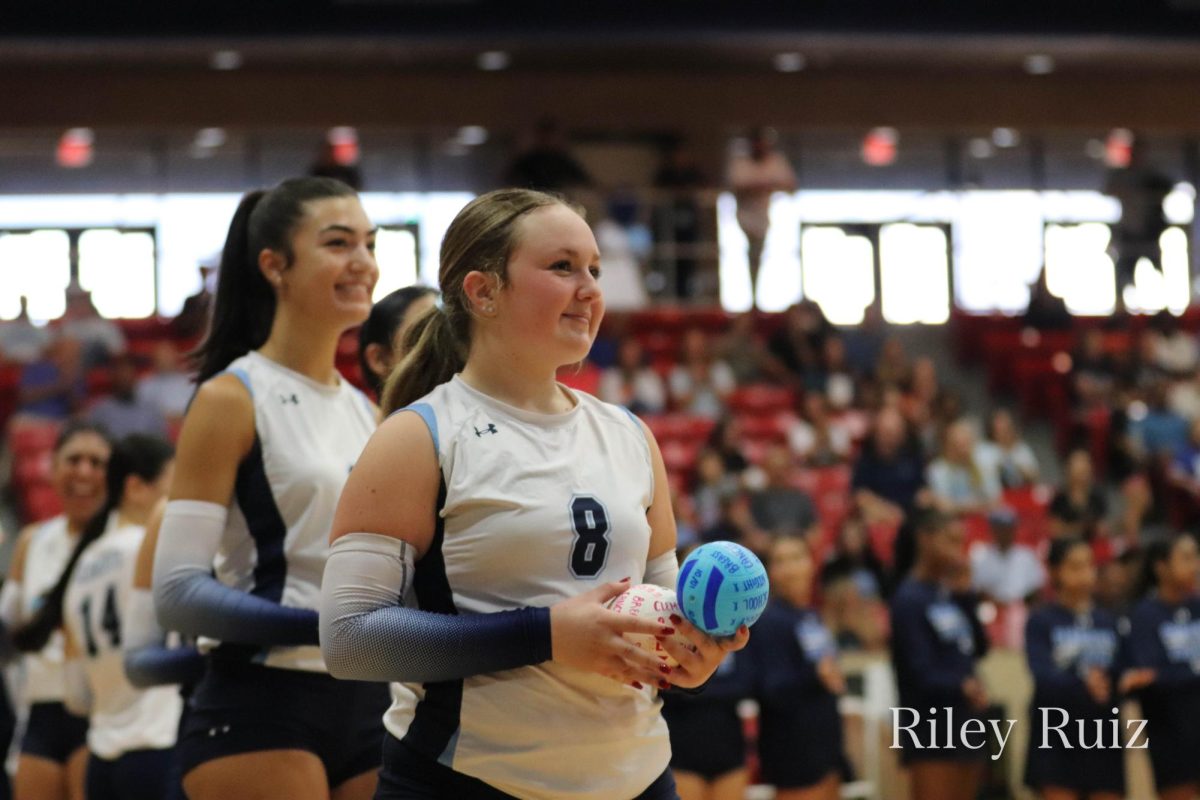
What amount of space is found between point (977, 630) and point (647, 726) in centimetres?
536

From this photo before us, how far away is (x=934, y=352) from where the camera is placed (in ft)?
52.9

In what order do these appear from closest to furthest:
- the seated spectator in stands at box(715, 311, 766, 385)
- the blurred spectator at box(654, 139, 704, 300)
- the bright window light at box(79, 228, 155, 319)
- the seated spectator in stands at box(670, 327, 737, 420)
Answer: the seated spectator in stands at box(670, 327, 737, 420) → the seated spectator in stands at box(715, 311, 766, 385) → the blurred spectator at box(654, 139, 704, 300) → the bright window light at box(79, 228, 155, 319)

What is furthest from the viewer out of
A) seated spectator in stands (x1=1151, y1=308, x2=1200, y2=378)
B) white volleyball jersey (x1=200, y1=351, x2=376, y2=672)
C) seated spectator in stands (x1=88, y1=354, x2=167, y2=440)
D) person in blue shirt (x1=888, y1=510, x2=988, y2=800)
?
seated spectator in stands (x1=1151, y1=308, x2=1200, y2=378)

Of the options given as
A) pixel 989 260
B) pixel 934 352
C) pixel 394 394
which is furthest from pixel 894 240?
pixel 394 394

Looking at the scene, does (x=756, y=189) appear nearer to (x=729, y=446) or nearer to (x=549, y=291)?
(x=729, y=446)

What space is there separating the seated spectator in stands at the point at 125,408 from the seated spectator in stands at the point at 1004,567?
5.87 metres

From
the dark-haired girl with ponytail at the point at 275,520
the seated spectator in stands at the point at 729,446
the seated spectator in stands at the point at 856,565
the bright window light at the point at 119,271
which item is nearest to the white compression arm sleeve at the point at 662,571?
the dark-haired girl with ponytail at the point at 275,520

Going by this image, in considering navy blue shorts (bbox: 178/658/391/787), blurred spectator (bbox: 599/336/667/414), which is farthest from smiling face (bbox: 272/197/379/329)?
blurred spectator (bbox: 599/336/667/414)

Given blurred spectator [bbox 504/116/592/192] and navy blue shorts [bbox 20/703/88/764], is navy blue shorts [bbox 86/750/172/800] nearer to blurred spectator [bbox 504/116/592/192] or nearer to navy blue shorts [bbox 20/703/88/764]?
navy blue shorts [bbox 20/703/88/764]

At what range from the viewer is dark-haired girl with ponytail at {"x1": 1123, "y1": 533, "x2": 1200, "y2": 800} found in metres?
7.20

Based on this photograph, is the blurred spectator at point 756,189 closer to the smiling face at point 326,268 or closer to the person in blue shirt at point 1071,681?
the person in blue shirt at point 1071,681

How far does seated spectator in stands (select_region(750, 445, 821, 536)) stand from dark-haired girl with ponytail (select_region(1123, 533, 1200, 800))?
→ 3.08m

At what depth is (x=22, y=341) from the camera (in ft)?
42.8

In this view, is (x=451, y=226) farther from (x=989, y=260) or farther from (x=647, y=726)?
(x=989, y=260)
